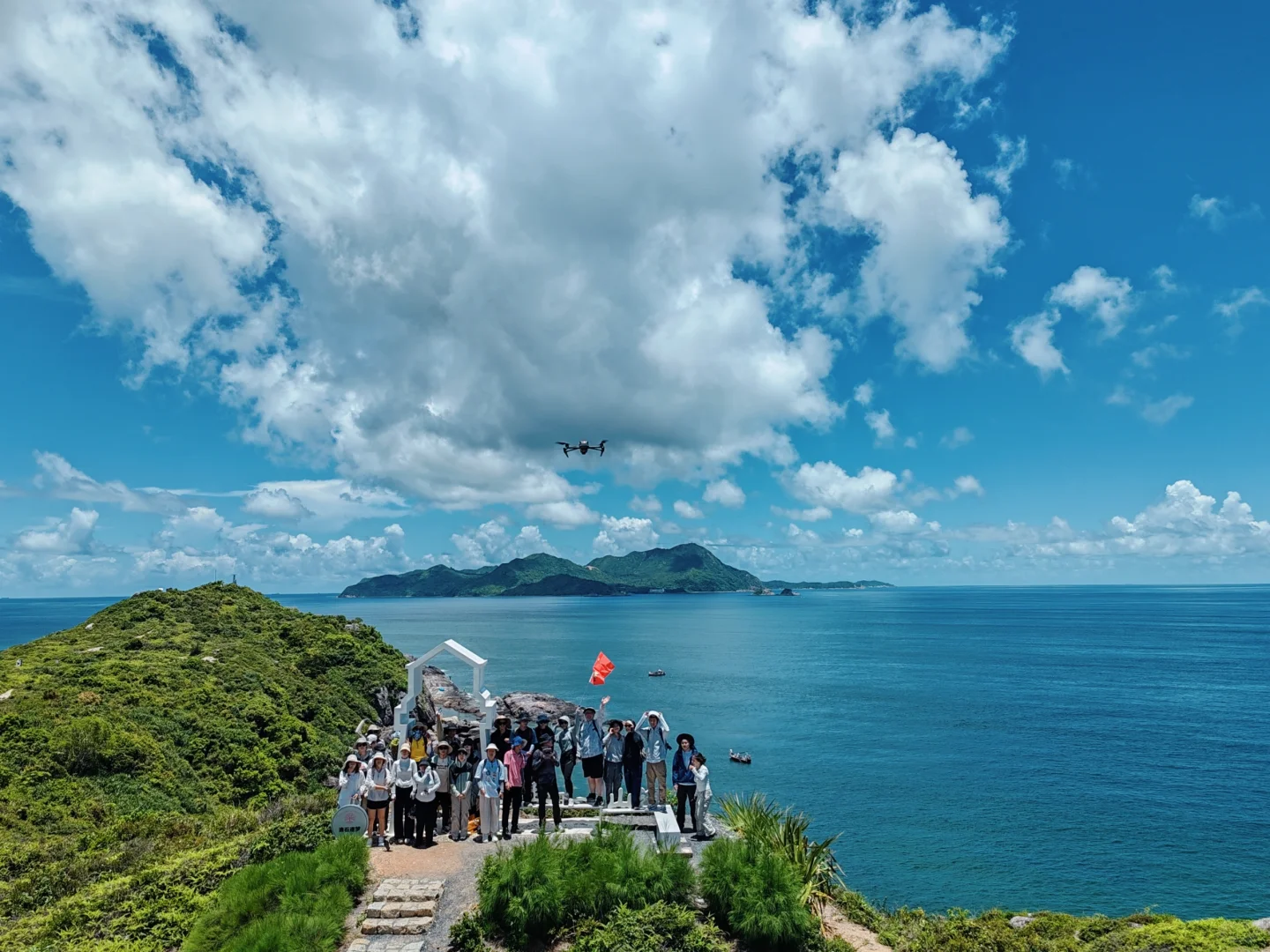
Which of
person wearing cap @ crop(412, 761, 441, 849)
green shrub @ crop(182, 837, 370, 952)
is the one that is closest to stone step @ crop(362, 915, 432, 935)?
green shrub @ crop(182, 837, 370, 952)

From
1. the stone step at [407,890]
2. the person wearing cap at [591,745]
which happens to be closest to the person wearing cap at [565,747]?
the person wearing cap at [591,745]

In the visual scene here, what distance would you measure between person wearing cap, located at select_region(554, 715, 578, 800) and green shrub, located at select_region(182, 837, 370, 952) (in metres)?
4.43

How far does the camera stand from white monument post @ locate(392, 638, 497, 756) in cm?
1623

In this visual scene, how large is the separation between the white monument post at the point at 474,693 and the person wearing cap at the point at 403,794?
205 cm

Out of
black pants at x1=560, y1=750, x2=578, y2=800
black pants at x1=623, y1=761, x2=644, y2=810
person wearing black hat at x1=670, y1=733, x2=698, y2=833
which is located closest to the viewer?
person wearing black hat at x1=670, y1=733, x2=698, y2=833

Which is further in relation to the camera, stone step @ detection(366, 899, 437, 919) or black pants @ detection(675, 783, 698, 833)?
black pants @ detection(675, 783, 698, 833)

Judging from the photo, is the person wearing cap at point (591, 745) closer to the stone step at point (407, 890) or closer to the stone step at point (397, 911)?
the stone step at point (407, 890)

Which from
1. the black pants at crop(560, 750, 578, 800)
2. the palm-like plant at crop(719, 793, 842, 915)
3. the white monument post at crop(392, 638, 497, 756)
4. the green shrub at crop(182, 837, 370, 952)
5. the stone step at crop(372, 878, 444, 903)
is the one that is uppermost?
the white monument post at crop(392, 638, 497, 756)

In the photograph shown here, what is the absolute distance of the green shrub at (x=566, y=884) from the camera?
11.2 m

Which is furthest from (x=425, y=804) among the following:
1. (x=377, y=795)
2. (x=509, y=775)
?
(x=509, y=775)

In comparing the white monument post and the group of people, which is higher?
the white monument post

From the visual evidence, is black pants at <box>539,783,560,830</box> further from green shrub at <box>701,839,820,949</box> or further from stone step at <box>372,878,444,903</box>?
green shrub at <box>701,839,820,949</box>

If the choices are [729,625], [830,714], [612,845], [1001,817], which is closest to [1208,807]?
[1001,817]

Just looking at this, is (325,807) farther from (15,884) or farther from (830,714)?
(830,714)
